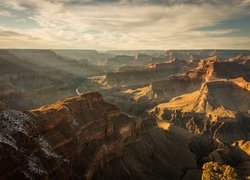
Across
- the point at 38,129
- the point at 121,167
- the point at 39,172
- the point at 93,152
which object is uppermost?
the point at 38,129

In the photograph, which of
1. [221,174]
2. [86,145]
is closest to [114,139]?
[86,145]

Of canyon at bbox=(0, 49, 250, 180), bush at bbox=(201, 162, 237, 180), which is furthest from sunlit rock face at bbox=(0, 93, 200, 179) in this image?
bush at bbox=(201, 162, 237, 180)

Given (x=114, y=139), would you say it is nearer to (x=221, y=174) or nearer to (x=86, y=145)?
(x=86, y=145)

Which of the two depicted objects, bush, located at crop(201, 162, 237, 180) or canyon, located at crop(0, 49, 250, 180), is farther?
canyon, located at crop(0, 49, 250, 180)

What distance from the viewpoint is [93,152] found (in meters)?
76.2

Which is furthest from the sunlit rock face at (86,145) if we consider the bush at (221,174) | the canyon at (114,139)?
the bush at (221,174)

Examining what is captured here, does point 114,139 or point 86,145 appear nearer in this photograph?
point 86,145

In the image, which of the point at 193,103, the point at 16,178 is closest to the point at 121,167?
the point at 16,178

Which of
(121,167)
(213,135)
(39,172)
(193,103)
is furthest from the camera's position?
(193,103)

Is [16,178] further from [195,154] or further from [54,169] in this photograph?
[195,154]

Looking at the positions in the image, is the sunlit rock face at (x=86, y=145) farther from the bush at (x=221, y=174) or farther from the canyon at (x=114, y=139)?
the bush at (x=221, y=174)

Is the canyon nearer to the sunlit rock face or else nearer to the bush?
the sunlit rock face

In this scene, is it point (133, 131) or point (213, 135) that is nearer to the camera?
point (133, 131)

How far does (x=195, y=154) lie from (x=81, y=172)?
5438 cm
